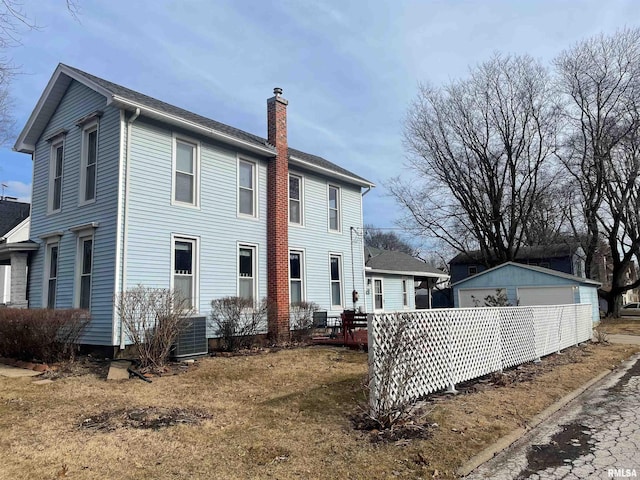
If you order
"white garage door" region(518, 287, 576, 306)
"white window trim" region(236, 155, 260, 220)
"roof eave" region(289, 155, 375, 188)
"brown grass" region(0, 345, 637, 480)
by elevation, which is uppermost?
"roof eave" region(289, 155, 375, 188)

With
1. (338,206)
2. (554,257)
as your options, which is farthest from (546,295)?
(554,257)

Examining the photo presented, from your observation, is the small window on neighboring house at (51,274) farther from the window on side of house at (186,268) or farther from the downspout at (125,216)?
the window on side of house at (186,268)

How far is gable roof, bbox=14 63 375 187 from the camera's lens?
1030cm

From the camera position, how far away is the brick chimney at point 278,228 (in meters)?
12.7

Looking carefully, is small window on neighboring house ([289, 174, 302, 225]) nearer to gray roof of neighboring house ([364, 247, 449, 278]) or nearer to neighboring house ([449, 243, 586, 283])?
gray roof of neighboring house ([364, 247, 449, 278])

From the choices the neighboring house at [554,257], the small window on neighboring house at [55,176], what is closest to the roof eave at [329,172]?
the small window on neighboring house at [55,176]

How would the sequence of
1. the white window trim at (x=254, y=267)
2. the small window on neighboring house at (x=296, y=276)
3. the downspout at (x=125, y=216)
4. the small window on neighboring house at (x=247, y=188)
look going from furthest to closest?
1. the small window on neighboring house at (x=296, y=276)
2. the small window on neighboring house at (x=247, y=188)
3. the white window trim at (x=254, y=267)
4. the downspout at (x=125, y=216)

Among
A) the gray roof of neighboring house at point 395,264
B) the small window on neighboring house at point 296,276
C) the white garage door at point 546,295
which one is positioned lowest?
the white garage door at point 546,295

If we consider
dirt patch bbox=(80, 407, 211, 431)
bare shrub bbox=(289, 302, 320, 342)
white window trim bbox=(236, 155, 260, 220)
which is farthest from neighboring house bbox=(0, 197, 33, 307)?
dirt patch bbox=(80, 407, 211, 431)

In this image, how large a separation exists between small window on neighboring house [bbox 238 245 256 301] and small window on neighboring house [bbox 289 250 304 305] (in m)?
1.51

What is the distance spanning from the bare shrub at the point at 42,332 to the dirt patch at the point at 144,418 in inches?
144

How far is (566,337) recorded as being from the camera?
1223 centimetres

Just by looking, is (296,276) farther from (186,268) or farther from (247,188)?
(186,268)

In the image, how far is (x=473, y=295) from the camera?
84.2 feet
